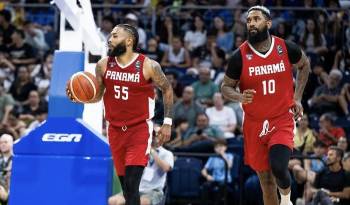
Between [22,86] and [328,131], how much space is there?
5.67 m

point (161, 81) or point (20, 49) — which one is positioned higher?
point (20, 49)

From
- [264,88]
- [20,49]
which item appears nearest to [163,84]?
[264,88]

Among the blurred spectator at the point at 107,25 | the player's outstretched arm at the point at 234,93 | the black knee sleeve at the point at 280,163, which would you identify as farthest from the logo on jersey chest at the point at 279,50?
the blurred spectator at the point at 107,25

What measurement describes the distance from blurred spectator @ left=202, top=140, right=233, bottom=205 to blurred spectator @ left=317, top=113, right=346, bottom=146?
146cm

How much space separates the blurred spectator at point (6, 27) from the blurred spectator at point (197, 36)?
345cm

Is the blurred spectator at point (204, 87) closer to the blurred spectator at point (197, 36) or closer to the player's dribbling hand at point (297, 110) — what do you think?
the blurred spectator at point (197, 36)

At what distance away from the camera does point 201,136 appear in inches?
525

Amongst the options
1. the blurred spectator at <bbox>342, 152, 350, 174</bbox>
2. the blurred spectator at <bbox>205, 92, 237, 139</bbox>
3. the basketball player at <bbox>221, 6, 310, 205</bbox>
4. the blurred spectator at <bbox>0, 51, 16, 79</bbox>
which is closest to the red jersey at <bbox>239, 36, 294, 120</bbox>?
the basketball player at <bbox>221, 6, 310, 205</bbox>

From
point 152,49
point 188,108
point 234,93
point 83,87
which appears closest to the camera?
point 234,93

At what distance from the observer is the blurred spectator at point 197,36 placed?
16484 millimetres

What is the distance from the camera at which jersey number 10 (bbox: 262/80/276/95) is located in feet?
27.4

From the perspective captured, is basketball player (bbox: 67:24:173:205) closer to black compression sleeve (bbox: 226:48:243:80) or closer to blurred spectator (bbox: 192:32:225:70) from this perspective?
black compression sleeve (bbox: 226:48:243:80)

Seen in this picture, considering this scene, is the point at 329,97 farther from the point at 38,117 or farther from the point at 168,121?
the point at 168,121

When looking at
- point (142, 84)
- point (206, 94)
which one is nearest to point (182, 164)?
point (206, 94)
